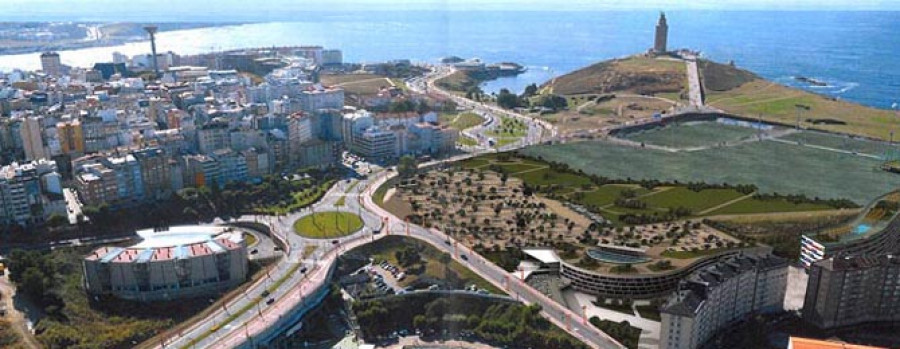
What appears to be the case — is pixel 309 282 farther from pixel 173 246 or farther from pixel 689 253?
pixel 689 253

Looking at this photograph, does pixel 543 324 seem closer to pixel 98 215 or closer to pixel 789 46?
pixel 98 215

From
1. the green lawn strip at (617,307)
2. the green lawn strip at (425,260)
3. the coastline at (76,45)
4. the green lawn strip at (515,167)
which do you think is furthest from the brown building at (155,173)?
the coastline at (76,45)

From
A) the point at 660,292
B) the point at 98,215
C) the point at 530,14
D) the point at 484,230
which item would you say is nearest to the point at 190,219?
the point at 98,215

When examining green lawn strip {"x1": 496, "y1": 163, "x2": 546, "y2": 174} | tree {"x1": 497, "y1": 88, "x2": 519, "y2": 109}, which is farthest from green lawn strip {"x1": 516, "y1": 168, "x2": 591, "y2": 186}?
tree {"x1": 497, "y1": 88, "x2": 519, "y2": 109}

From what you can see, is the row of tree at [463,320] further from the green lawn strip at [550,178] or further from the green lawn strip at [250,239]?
the green lawn strip at [550,178]

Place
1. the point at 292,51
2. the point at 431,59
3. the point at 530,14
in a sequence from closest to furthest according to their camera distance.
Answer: the point at 292,51
the point at 431,59
the point at 530,14

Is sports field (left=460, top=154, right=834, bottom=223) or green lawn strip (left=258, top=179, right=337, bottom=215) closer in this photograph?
sports field (left=460, top=154, right=834, bottom=223)

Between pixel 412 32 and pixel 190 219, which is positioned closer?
pixel 190 219

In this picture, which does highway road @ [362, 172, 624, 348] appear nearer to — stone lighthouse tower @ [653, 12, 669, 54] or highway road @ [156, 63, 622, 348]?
highway road @ [156, 63, 622, 348]
